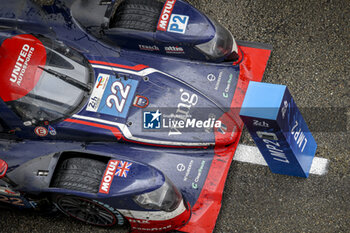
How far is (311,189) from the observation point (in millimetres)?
4633

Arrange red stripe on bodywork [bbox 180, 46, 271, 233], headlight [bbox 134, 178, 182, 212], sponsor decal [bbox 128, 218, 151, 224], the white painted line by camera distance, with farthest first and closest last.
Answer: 1. the white painted line
2. red stripe on bodywork [bbox 180, 46, 271, 233]
3. sponsor decal [bbox 128, 218, 151, 224]
4. headlight [bbox 134, 178, 182, 212]

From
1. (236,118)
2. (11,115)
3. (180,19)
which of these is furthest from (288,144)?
(11,115)

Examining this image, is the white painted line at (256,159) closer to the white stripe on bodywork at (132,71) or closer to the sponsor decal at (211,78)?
the sponsor decal at (211,78)

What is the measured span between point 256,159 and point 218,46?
1.13m

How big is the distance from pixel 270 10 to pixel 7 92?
9.45 feet

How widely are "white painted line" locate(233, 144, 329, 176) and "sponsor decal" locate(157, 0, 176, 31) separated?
134cm

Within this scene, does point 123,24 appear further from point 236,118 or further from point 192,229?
point 192,229

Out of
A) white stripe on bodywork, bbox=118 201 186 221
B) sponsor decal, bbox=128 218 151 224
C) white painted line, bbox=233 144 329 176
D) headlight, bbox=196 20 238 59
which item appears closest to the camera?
white stripe on bodywork, bbox=118 201 186 221

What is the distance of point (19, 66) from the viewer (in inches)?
179

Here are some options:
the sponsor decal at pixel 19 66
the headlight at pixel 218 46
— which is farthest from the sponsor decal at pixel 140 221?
the headlight at pixel 218 46

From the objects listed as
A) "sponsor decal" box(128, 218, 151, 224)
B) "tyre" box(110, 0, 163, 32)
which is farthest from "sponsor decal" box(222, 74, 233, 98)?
"sponsor decal" box(128, 218, 151, 224)

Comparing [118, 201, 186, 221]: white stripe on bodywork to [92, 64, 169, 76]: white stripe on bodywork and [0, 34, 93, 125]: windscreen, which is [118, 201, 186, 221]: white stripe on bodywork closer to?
[0, 34, 93, 125]: windscreen

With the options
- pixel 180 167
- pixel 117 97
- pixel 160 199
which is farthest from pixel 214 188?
pixel 117 97

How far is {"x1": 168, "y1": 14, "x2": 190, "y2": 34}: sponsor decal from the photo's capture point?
460 cm
